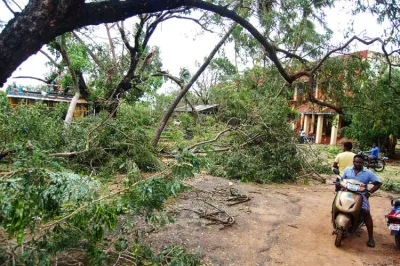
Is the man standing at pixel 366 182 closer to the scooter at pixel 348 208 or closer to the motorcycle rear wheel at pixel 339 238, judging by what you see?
the scooter at pixel 348 208

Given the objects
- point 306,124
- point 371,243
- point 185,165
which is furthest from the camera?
point 306,124

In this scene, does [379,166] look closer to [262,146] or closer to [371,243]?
[262,146]

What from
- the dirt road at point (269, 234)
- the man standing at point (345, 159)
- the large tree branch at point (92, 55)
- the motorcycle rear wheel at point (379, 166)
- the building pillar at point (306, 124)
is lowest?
the dirt road at point (269, 234)

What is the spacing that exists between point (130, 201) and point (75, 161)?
18.3ft

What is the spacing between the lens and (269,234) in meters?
4.82

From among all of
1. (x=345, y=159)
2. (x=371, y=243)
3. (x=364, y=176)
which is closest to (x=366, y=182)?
(x=364, y=176)

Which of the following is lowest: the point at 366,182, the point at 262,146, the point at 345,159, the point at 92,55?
the point at 366,182

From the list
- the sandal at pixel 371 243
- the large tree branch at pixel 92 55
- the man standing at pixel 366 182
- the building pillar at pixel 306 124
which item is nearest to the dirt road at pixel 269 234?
the sandal at pixel 371 243

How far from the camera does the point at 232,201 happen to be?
6469 millimetres

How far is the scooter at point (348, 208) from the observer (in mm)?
4281

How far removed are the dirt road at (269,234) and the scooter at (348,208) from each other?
0.28 m

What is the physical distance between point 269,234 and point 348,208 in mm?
1248

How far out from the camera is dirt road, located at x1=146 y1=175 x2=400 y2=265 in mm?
3996

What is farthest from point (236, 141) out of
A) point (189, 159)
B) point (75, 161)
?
point (189, 159)
